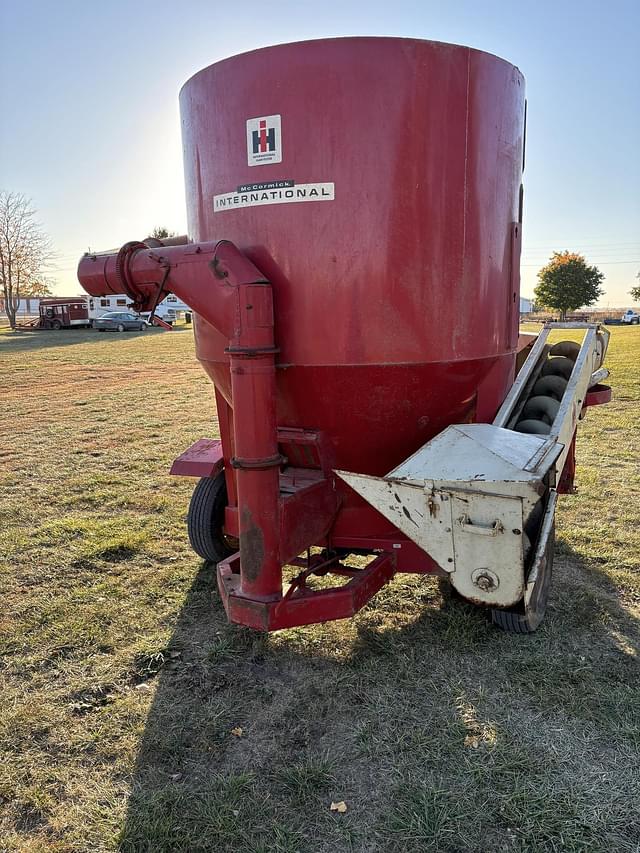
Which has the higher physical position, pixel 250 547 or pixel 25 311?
pixel 25 311

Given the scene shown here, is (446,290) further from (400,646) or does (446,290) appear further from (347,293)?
(400,646)

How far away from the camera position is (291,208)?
2.78m

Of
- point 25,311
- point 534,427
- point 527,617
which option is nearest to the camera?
point 527,617

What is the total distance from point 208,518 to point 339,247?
2.16 meters

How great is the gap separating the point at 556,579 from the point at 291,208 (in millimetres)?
2857

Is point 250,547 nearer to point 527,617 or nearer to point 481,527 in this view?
point 481,527

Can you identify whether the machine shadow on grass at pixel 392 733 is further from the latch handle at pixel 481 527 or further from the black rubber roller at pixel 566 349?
the black rubber roller at pixel 566 349

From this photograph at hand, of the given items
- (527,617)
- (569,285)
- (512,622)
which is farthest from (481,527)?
(569,285)

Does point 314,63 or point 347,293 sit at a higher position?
point 314,63

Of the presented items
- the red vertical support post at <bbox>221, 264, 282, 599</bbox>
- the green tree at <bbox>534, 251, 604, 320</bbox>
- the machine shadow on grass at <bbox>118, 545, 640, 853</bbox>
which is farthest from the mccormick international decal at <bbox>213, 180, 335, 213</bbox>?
the green tree at <bbox>534, 251, 604, 320</bbox>

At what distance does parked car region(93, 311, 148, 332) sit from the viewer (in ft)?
106

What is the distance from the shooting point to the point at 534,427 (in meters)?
3.50

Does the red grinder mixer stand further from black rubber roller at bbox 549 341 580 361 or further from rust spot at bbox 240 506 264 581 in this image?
black rubber roller at bbox 549 341 580 361

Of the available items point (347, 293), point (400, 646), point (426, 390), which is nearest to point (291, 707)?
point (400, 646)
